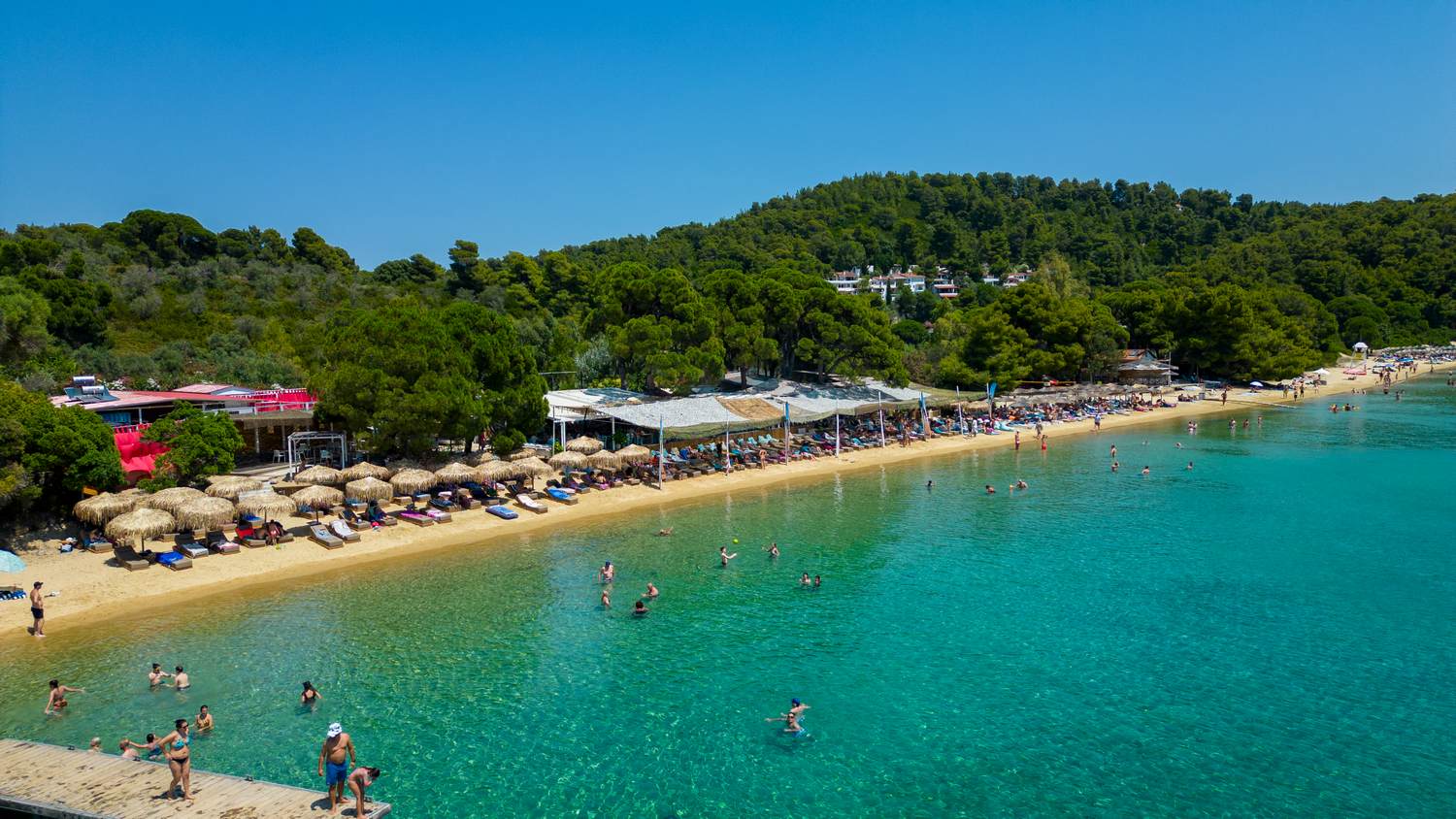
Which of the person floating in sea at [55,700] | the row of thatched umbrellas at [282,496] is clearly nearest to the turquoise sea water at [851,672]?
the person floating in sea at [55,700]

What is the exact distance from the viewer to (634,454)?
101ft

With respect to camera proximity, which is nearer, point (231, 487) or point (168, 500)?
point (168, 500)

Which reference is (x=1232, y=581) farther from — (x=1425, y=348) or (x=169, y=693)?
(x=1425, y=348)

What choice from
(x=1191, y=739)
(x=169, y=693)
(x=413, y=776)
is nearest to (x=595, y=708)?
(x=413, y=776)

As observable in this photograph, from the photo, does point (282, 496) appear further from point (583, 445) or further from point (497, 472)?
point (583, 445)

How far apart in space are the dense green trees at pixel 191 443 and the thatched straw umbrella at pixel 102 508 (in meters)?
2.24

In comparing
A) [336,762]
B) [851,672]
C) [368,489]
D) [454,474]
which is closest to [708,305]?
[454,474]

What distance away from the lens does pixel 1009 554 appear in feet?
76.2

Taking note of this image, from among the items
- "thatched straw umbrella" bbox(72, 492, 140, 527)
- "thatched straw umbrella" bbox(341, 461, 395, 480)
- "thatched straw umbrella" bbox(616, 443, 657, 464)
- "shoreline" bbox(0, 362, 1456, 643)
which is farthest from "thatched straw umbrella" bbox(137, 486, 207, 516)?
"thatched straw umbrella" bbox(616, 443, 657, 464)

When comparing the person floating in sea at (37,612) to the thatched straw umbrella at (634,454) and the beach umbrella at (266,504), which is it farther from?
the thatched straw umbrella at (634,454)

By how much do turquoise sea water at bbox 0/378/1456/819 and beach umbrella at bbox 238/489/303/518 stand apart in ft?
9.52

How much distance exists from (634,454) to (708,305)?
1357cm

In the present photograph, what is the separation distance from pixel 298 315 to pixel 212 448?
33.2 metres

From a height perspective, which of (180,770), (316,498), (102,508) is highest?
(102,508)
